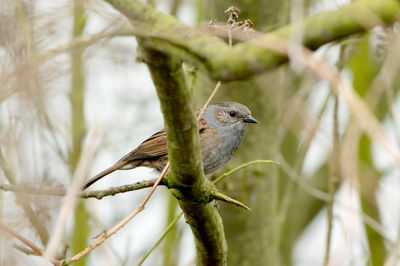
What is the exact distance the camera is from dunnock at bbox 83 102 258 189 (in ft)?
16.1

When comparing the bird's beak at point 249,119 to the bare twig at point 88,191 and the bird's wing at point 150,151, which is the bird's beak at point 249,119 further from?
the bare twig at point 88,191

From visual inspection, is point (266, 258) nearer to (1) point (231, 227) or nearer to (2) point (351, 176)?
(1) point (231, 227)

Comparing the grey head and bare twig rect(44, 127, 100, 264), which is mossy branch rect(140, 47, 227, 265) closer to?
bare twig rect(44, 127, 100, 264)

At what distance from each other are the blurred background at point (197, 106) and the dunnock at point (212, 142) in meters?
0.20

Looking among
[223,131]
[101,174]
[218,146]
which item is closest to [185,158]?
[101,174]

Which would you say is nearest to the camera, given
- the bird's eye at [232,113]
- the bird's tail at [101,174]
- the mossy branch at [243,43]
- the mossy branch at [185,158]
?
the mossy branch at [243,43]

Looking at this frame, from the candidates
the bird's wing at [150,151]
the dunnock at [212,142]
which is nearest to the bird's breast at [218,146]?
the dunnock at [212,142]

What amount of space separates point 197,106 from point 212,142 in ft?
1.67

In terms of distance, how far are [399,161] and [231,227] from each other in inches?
142

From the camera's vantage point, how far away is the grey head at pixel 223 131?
4.90 m

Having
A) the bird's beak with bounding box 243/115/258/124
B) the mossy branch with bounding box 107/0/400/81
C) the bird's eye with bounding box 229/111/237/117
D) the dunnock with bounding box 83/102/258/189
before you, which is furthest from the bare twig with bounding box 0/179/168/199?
Result: the bird's eye with bounding box 229/111/237/117

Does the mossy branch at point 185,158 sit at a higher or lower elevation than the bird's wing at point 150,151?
lower

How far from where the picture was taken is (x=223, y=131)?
5070 millimetres

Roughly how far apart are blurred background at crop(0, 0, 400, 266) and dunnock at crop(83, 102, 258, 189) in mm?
202
